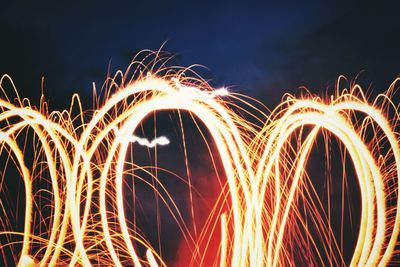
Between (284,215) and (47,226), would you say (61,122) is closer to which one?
(47,226)

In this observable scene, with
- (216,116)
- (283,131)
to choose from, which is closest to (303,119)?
(283,131)

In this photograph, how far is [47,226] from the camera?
9586 millimetres

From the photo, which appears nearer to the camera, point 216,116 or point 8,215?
point 216,116

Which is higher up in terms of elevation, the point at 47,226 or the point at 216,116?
the point at 216,116

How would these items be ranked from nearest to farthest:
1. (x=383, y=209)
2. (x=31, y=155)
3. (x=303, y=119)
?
(x=383, y=209), (x=303, y=119), (x=31, y=155)

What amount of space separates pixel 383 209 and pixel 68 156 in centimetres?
518

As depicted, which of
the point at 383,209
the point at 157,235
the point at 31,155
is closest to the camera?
the point at 383,209

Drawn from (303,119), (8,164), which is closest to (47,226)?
(8,164)

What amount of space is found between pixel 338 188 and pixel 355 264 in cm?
377

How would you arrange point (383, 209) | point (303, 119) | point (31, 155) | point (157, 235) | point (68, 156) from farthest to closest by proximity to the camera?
point (157, 235) → point (31, 155) → point (68, 156) → point (303, 119) → point (383, 209)

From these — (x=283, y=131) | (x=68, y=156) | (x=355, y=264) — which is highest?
(x=283, y=131)

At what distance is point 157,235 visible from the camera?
11.7 meters

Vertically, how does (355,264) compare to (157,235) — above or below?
below

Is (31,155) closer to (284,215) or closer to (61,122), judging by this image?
(61,122)
